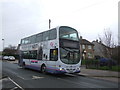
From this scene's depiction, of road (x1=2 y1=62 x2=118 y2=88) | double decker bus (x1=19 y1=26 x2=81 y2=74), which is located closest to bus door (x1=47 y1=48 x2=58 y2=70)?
double decker bus (x1=19 y1=26 x2=81 y2=74)

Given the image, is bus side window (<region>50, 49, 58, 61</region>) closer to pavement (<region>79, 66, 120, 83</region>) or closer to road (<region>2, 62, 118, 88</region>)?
road (<region>2, 62, 118, 88</region>)

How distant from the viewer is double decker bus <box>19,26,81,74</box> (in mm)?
13740

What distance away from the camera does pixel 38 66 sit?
16.9m

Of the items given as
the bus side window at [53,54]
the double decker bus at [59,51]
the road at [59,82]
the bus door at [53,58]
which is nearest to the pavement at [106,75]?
the road at [59,82]

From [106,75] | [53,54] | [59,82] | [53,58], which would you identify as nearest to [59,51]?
[53,54]

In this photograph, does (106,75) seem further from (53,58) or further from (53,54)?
(53,54)

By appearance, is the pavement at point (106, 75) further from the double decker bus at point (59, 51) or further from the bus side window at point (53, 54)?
the bus side window at point (53, 54)

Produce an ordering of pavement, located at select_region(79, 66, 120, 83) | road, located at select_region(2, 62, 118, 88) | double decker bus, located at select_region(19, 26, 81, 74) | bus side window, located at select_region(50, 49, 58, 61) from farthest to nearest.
Answer: bus side window, located at select_region(50, 49, 58, 61) → double decker bus, located at select_region(19, 26, 81, 74) → pavement, located at select_region(79, 66, 120, 83) → road, located at select_region(2, 62, 118, 88)

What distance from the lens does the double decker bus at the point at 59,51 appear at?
45.1 feet

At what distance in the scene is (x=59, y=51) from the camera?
44.9ft

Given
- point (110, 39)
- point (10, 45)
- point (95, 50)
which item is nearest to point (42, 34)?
point (110, 39)

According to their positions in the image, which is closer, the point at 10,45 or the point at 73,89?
the point at 73,89

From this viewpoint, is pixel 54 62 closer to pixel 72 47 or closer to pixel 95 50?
pixel 72 47

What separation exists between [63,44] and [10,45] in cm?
9362
